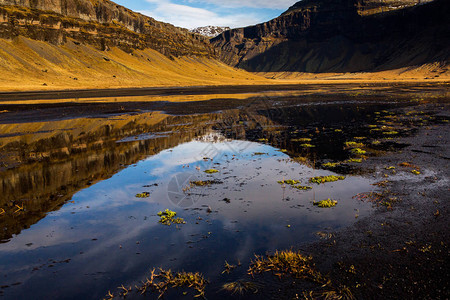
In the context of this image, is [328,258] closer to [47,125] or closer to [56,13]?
[47,125]

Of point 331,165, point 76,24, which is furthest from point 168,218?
point 76,24

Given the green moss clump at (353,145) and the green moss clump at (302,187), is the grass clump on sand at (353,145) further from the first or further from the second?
the green moss clump at (302,187)

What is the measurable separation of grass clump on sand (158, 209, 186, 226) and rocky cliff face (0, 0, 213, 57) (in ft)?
408

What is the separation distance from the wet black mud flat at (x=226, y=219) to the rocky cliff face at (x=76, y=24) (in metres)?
119

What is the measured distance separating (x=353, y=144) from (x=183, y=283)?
17.4m

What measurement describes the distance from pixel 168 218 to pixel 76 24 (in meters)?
161

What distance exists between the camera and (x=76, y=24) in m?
140

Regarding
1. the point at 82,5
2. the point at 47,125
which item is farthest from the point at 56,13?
the point at 47,125

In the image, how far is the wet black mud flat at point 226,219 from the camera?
691 centimetres

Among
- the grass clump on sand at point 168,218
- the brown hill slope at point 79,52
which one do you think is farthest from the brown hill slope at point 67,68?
the grass clump on sand at point 168,218

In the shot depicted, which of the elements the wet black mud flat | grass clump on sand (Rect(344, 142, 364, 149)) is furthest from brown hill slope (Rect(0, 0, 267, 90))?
grass clump on sand (Rect(344, 142, 364, 149))

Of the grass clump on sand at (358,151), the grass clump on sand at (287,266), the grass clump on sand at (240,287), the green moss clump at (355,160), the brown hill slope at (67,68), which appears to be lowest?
the grass clump on sand at (240,287)

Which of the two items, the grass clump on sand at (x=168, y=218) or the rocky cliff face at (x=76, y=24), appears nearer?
the grass clump on sand at (x=168, y=218)

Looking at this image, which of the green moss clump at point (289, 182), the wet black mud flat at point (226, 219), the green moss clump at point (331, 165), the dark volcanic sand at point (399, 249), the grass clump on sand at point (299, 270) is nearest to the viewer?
the grass clump on sand at point (299, 270)
